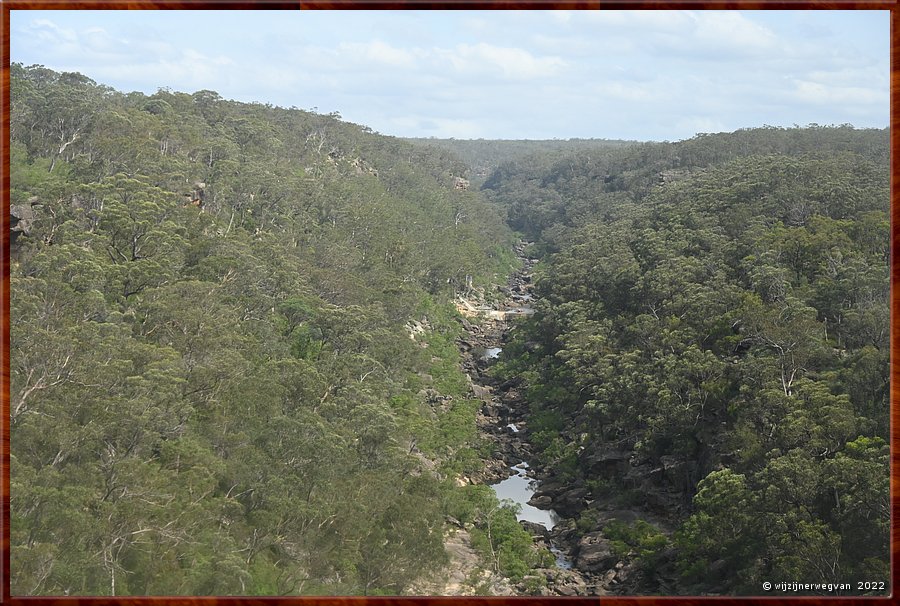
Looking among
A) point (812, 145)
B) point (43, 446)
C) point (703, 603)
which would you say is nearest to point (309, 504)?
point (43, 446)

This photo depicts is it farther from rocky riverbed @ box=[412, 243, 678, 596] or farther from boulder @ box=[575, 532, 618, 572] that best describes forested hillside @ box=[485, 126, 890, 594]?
boulder @ box=[575, 532, 618, 572]

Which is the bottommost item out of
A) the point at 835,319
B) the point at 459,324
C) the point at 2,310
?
the point at 459,324

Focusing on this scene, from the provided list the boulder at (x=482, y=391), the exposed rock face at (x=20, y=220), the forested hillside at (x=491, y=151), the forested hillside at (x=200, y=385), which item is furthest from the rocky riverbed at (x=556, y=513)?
the forested hillside at (x=491, y=151)

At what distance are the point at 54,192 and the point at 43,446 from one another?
14.5 m

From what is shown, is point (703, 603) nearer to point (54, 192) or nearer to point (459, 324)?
point (54, 192)

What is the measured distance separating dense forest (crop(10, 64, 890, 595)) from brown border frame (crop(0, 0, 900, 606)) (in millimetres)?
7606

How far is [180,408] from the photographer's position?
1895 centimetres

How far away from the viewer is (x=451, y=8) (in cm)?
631

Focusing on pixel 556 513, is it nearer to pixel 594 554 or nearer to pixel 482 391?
pixel 594 554

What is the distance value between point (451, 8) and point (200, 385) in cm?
1668

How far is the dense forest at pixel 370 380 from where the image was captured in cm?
1655

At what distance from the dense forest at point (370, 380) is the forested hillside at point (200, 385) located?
0.28 ft

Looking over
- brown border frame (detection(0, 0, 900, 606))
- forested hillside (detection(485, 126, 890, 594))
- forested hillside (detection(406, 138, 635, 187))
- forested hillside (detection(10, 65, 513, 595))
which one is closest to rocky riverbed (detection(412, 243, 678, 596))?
forested hillside (detection(485, 126, 890, 594))

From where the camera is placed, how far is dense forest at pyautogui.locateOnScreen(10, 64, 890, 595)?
16547mm
